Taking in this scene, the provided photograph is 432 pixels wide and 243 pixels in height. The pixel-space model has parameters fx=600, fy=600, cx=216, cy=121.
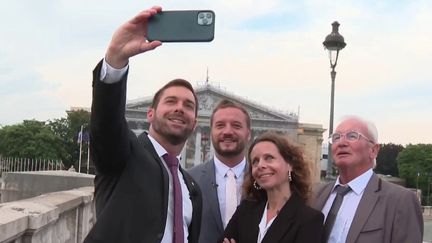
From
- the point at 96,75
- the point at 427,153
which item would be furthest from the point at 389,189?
the point at 427,153

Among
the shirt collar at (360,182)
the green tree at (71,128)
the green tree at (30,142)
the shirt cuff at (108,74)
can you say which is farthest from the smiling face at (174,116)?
the green tree at (71,128)

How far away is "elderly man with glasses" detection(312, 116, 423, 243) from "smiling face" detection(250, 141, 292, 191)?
361mm

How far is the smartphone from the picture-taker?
274 cm

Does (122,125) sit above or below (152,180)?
above

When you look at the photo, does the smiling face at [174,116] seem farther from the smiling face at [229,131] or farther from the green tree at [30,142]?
the green tree at [30,142]

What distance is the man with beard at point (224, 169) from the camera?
4.80 m

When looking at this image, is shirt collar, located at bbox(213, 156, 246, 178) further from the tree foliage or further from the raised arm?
the tree foliage

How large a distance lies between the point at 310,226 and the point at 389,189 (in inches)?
24.8

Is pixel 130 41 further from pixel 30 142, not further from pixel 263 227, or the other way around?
pixel 30 142

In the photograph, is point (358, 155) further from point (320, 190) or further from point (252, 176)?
point (252, 176)

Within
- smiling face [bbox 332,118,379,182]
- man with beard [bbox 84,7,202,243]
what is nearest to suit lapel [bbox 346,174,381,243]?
smiling face [bbox 332,118,379,182]

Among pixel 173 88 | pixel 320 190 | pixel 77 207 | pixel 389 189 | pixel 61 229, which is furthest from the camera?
pixel 77 207

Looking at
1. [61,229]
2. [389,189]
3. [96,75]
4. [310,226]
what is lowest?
[61,229]

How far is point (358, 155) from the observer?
4.12 meters
